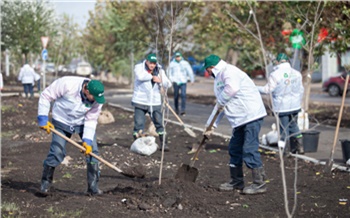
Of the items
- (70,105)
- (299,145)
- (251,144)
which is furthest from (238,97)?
(299,145)

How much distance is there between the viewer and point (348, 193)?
776 centimetres

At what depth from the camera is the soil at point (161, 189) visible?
694cm

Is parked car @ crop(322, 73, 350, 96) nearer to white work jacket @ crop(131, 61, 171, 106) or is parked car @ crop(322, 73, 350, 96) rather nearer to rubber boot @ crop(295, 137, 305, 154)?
rubber boot @ crop(295, 137, 305, 154)

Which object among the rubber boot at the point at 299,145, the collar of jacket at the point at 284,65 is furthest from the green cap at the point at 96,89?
the rubber boot at the point at 299,145

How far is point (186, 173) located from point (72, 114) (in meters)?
1.67

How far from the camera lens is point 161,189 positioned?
7.23m

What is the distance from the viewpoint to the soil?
6938 millimetres

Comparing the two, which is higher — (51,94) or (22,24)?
(22,24)

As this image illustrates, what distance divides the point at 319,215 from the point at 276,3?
38.8 ft

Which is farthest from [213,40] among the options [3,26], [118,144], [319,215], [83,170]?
[319,215]

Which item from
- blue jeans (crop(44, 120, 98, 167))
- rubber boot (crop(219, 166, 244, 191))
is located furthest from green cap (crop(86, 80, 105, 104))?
rubber boot (crop(219, 166, 244, 191))

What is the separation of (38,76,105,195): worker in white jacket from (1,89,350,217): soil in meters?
0.37

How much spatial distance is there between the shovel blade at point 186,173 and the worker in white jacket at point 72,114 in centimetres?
106

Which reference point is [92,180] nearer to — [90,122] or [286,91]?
[90,122]
